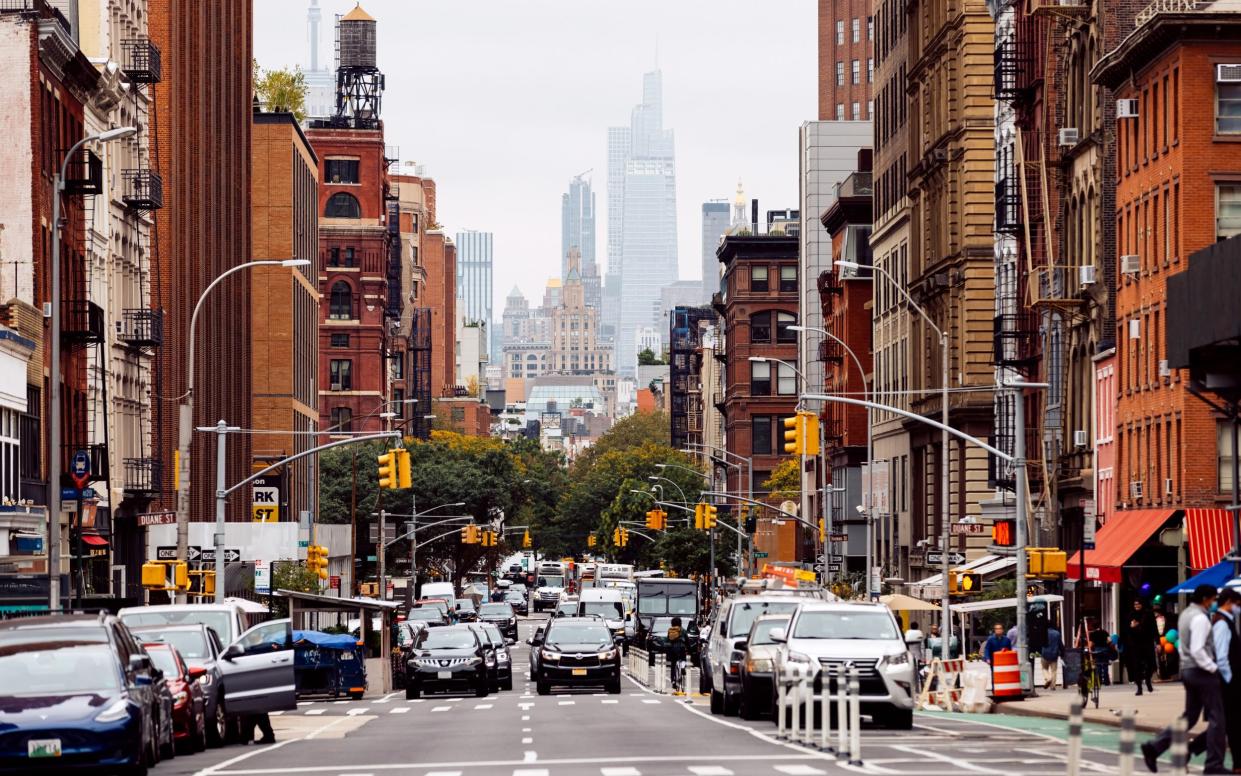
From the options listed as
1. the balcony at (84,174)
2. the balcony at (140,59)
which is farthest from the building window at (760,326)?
the balcony at (84,174)

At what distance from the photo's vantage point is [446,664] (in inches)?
2078

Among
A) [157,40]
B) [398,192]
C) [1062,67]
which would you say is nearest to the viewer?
[1062,67]

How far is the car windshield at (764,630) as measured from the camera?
3594cm

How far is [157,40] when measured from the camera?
75.9m

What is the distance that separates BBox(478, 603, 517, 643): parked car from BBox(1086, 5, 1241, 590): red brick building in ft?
164

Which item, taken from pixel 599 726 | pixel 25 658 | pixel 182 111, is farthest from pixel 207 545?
pixel 25 658

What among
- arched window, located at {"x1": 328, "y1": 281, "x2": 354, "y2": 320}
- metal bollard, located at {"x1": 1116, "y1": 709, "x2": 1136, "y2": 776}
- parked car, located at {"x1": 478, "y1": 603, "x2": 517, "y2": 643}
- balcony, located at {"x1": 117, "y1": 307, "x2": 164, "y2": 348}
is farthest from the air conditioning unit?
arched window, located at {"x1": 328, "y1": 281, "x2": 354, "y2": 320}

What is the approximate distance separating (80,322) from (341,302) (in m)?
95.4

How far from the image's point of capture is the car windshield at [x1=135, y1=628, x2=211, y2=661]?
32.2m

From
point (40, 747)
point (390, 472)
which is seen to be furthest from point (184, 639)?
point (390, 472)

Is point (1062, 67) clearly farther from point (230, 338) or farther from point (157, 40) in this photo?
point (230, 338)

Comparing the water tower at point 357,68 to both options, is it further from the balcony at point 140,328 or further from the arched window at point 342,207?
the balcony at point 140,328

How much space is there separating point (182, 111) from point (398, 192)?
375 ft

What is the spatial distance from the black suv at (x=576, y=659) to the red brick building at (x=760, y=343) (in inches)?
3520
